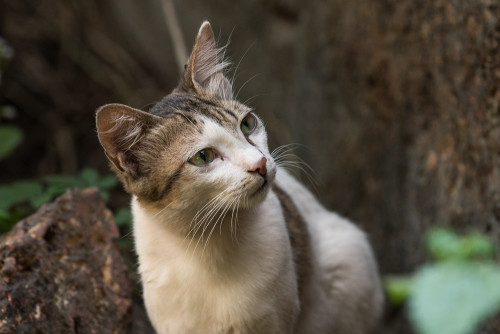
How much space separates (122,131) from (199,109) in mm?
357

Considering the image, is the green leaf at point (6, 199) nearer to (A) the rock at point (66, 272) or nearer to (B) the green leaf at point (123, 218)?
(A) the rock at point (66, 272)

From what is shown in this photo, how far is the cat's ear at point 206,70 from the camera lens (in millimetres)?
2518

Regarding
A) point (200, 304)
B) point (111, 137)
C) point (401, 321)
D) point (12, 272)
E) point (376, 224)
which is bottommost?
point (401, 321)

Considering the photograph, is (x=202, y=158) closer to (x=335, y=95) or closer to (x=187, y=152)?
(x=187, y=152)

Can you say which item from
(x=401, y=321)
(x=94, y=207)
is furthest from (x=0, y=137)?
(x=401, y=321)

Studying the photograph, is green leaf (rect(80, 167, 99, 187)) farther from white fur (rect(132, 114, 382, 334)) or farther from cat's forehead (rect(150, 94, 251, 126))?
cat's forehead (rect(150, 94, 251, 126))

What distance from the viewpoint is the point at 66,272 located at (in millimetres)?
2703

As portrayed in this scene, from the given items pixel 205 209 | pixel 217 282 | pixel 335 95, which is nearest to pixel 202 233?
pixel 205 209

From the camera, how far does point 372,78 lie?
389 centimetres

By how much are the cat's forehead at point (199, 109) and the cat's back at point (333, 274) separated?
0.63 m

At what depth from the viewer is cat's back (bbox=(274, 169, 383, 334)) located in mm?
2959

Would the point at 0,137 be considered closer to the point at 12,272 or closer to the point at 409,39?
the point at 12,272

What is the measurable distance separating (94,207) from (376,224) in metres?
2.18

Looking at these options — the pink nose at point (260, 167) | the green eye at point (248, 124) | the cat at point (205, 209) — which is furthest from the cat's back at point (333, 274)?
the pink nose at point (260, 167)
